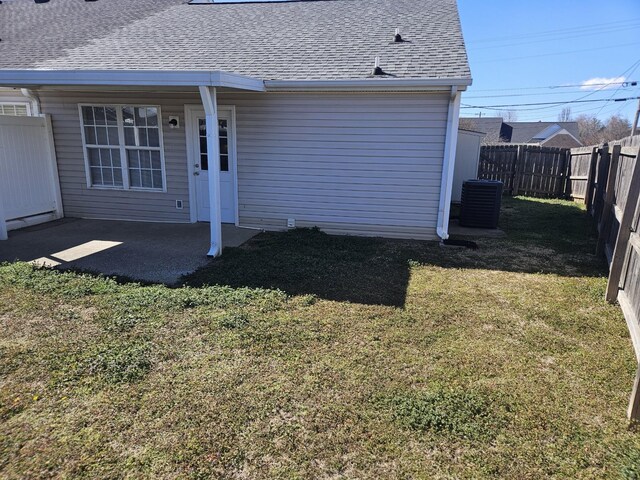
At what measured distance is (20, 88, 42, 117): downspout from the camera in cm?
806

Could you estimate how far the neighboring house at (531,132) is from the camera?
3866 centimetres

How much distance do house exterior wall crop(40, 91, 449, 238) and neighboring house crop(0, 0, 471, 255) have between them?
19 mm

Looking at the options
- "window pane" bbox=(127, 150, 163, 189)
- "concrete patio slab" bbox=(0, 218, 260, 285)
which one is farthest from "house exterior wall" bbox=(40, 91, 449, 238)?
"concrete patio slab" bbox=(0, 218, 260, 285)

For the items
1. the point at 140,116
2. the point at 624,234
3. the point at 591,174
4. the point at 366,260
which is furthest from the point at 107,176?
the point at 591,174

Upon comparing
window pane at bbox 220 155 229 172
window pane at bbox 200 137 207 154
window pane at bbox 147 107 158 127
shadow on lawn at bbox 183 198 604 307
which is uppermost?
window pane at bbox 147 107 158 127

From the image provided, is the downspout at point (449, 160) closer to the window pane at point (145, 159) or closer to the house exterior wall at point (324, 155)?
the house exterior wall at point (324, 155)

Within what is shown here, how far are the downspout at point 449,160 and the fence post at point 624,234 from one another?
285cm

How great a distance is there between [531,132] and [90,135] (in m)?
44.5

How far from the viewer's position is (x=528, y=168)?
14008 mm

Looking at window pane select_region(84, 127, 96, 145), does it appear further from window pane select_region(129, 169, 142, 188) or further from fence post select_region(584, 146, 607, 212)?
fence post select_region(584, 146, 607, 212)

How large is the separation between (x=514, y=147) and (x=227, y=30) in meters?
10.7

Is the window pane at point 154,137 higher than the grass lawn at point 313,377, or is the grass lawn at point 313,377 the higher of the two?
the window pane at point 154,137

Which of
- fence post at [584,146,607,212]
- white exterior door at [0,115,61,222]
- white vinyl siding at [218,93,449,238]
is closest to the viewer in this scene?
white vinyl siding at [218,93,449,238]

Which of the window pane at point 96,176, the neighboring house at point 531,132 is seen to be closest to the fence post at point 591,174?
the window pane at point 96,176
